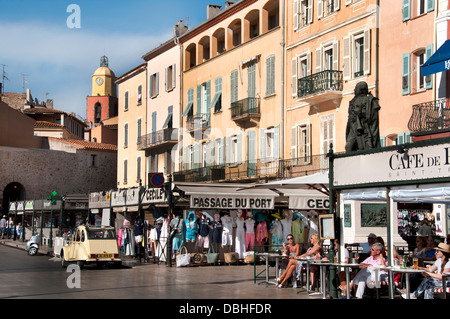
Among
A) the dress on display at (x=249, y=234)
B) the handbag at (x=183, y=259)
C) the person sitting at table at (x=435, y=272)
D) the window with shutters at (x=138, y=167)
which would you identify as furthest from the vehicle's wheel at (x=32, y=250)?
the person sitting at table at (x=435, y=272)

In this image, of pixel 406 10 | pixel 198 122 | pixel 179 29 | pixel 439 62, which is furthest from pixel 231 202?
pixel 179 29

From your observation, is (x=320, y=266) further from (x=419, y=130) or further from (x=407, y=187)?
(x=419, y=130)

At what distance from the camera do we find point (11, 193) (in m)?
65.2

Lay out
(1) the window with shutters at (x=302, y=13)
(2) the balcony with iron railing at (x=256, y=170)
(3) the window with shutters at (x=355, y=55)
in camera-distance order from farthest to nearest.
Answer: (1) the window with shutters at (x=302, y=13)
(2) the balcony with iron railing at (x=256, y=170)
(3) the window with shutters at (x=355, y=55)

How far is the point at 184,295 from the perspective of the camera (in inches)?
658

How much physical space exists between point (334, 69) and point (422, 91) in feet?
18.7

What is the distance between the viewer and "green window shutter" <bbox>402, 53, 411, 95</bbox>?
27828 mm

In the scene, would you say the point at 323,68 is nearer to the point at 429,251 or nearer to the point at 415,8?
the point at 415,8

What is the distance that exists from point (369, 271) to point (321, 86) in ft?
59.9

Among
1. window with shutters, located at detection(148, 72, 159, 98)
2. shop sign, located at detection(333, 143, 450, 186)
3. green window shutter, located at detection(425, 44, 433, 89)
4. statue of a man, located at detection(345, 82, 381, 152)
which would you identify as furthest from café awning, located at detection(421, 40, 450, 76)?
window with shutters, located at detection(148, 72, 159, 98)

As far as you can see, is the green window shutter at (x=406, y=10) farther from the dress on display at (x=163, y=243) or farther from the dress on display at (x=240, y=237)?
the dress on display at (x=163, y=243)

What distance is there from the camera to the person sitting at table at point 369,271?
587 inches

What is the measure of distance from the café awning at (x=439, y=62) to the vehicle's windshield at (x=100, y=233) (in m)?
12.0
